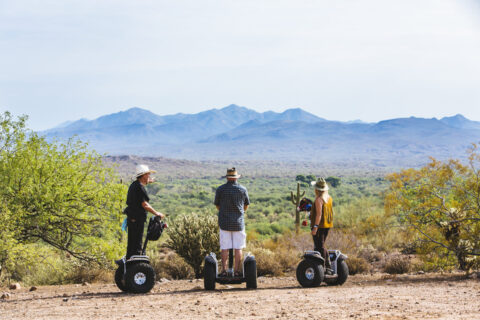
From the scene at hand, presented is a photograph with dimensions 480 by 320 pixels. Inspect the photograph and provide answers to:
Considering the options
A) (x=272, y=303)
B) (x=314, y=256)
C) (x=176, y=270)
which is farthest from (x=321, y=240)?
(x=176, y=270)

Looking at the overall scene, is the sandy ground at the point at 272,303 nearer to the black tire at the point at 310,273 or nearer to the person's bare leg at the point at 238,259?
the black tire at the point at 310,273

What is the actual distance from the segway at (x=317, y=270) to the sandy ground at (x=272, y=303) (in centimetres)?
19

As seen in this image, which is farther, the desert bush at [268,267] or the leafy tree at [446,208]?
the desert bush at [268,267]

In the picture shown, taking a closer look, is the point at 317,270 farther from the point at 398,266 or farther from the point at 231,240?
the point at 398,266

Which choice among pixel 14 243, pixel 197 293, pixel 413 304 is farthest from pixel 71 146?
pixel 413 304

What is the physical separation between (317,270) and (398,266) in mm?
5111

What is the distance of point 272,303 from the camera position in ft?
26.4

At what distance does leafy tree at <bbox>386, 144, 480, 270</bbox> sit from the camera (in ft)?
36.5

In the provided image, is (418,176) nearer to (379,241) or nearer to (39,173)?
(379,241)

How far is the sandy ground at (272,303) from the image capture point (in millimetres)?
7328

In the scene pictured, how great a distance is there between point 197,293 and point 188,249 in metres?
4.85

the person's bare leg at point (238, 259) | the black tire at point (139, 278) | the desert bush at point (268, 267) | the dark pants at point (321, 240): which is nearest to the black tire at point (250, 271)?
the person's bare leg at point (238, 259)

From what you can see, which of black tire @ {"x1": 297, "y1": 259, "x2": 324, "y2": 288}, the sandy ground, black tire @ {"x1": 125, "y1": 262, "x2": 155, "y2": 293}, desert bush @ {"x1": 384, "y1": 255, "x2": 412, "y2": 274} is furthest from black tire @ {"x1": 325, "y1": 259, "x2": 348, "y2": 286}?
desert bush @ {"x1": 384, "y1": 255, "x2": 412, "y2": 274}

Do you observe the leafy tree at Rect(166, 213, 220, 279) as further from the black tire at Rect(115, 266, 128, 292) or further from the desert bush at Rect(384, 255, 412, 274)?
the desert bush at Rect(384, 255, 412, 274)
